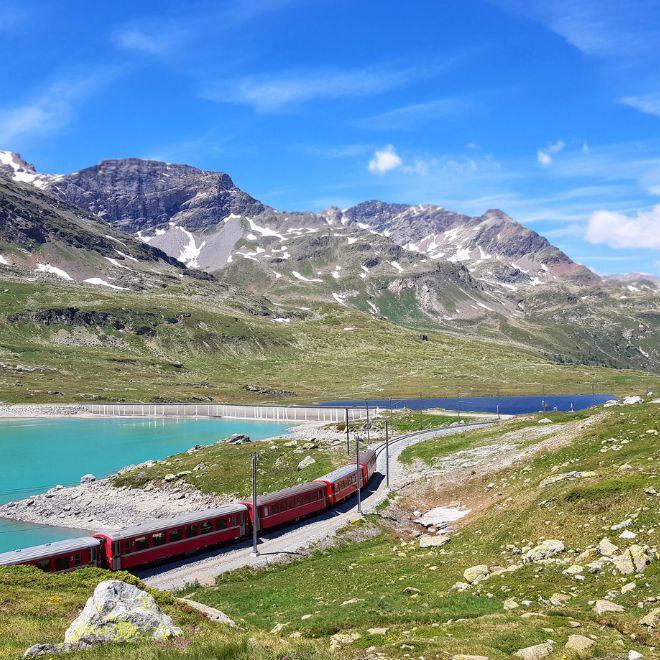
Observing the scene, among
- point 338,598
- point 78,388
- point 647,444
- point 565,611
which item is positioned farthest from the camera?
point 78,388

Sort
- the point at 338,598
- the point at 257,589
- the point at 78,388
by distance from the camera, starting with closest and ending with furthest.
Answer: the point at 338,598
the point at 257,589
the point at 78,388

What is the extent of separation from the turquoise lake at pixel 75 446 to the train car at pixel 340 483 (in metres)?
26.6

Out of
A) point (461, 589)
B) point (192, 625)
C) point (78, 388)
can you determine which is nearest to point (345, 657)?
point (192, 625)

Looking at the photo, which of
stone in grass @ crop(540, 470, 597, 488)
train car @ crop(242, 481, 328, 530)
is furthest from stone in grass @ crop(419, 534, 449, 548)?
train car @ crop(242, 481, 328, 530)

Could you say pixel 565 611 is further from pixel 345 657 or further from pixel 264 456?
pixel 264 456

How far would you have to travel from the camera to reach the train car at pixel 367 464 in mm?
64825

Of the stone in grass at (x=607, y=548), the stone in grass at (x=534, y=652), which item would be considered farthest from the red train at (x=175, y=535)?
the stone in grass at (x=534, y=652)

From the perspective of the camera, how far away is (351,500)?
6234 cm

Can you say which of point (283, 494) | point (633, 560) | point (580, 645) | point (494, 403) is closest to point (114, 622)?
point (580, 645)

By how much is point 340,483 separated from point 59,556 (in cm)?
2764

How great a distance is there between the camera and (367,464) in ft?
219

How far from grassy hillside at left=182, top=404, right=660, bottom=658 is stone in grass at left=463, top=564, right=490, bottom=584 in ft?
1.99

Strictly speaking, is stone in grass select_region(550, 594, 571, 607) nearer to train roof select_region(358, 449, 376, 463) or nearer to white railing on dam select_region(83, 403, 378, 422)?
train roof select_region(358, 449, 376, 463)

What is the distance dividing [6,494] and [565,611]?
76.9 m
